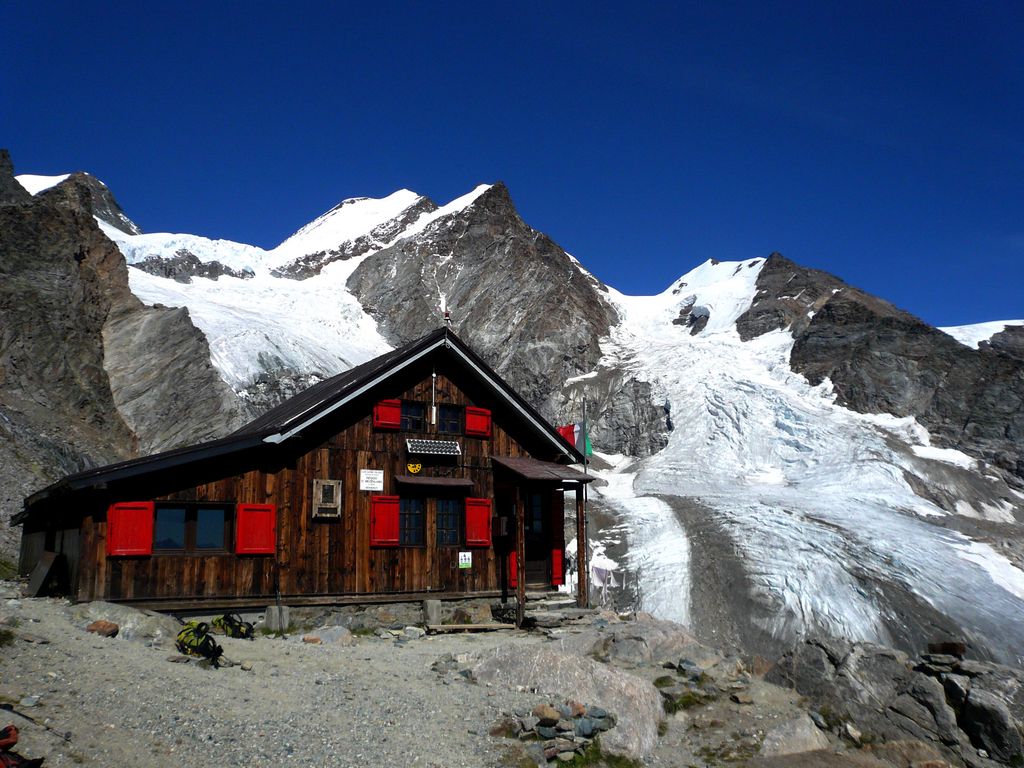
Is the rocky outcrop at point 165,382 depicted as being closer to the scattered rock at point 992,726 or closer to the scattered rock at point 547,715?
the scattered rock at point 547,715

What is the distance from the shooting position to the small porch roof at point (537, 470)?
18.7 meters

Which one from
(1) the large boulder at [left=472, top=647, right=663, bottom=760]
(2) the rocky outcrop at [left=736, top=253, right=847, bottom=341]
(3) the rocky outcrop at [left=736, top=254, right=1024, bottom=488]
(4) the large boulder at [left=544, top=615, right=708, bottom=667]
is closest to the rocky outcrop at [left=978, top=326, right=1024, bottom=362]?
(3) the rocky outcrop at [left=736, top=254, right=1024, bottom=488]

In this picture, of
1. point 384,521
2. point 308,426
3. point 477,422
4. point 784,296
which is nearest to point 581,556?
point 477,422

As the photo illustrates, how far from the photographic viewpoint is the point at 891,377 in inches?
2665

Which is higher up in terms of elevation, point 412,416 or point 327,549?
point 412,416

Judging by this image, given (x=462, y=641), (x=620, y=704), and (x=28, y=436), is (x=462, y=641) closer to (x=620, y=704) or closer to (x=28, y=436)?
(x=620, y=704)

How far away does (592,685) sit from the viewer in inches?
469

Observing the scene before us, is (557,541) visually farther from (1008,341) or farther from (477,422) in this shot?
(1008,341)

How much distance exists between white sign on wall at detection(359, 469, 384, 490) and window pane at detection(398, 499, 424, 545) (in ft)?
2.64

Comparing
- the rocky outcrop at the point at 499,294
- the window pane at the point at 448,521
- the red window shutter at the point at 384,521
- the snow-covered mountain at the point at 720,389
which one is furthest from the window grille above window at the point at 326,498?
the rocky outcrop at the point at 499,294

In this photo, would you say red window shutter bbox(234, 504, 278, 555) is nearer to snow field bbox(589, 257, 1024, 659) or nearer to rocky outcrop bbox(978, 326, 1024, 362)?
snow field bbox(589, 257, 1024, 659)

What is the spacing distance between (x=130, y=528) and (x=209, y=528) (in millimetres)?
1651

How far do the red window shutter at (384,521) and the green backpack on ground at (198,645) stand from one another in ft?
20.2

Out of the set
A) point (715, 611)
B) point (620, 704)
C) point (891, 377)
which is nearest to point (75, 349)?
point (715, 611)
